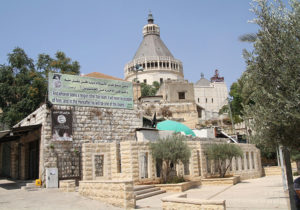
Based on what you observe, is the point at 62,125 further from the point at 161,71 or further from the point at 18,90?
the point at 161,71

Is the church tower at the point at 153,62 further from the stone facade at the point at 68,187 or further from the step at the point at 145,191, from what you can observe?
the stone facade at the point at 68,187

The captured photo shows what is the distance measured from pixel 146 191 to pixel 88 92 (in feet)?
22.2

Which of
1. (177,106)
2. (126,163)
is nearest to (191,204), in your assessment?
(126,163)

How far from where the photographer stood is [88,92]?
17250mm

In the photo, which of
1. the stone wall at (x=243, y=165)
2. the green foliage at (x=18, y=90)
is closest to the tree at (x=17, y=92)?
the green foliage at (x=18, y=90)

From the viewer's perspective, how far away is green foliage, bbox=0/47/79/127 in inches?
1113

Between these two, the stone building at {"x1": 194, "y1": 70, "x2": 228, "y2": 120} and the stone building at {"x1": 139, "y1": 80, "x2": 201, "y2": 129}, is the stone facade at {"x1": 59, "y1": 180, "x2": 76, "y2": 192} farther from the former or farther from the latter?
the stone building at {"x1": 194, "y1": 70, "x2": 228, "y2": 120}

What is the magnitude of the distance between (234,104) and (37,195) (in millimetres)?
43212

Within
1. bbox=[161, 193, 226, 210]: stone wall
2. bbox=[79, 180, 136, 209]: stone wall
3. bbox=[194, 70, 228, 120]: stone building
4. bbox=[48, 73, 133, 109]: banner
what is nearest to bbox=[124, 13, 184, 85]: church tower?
bbox=[194, 70, 228, 120]: stone building

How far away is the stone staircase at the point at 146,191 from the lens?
42.0ft

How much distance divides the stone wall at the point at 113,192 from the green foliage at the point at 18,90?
1917 cm

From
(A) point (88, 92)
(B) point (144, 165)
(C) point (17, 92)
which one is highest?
(C) point (17, 92)

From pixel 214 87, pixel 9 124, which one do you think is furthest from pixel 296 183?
pixel 214 87

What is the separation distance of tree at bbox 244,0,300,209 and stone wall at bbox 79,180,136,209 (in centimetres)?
453
